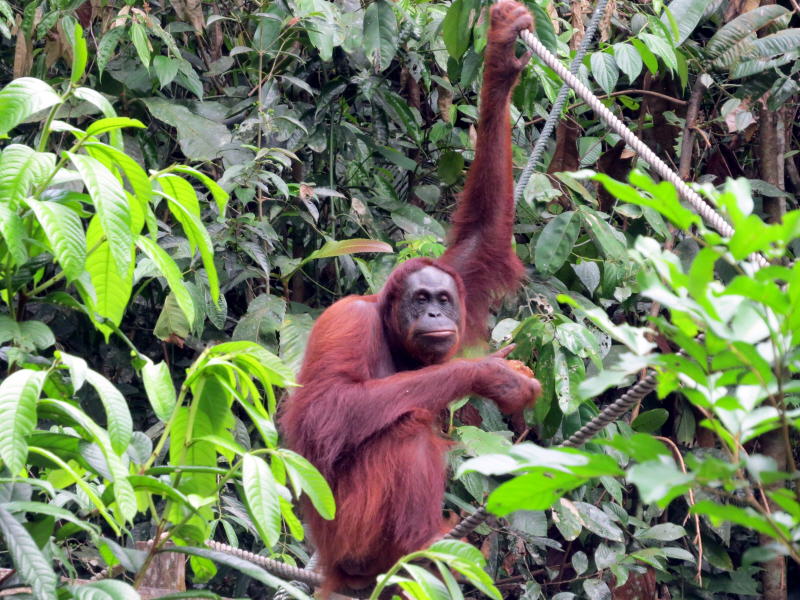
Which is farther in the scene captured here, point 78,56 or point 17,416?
point 78,56

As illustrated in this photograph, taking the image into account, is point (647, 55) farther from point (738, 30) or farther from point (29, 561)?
point (29, 561)

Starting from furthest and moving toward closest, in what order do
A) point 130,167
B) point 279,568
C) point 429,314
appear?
point 429,314 → point 279,568 → point 130,167

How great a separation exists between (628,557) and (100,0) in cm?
330

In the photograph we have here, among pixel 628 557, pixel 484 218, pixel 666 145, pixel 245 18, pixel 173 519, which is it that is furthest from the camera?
pixel 666 145

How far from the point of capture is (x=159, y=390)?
1995 millimetres

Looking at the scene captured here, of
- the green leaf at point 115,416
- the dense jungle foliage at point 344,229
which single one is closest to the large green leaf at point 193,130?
the dense jungle foliage at point 344,229

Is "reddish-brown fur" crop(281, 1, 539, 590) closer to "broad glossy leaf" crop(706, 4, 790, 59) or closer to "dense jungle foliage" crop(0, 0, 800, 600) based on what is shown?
"dense jungle foliage" crop(0, 0, 800, 600)

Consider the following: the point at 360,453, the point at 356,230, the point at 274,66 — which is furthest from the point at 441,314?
the point at 274,66

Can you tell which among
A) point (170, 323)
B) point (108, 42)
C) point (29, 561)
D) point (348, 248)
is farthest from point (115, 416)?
point (108, 42)

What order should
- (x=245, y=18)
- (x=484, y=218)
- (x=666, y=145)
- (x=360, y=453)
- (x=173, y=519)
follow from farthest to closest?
(x=666, y=145)
(x=245, y=18)
(x=484, y=218)
(x=360, y=453)
(x=173, y=519)

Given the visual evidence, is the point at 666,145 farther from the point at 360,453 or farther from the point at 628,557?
the point at 360,453

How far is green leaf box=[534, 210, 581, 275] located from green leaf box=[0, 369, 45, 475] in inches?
100

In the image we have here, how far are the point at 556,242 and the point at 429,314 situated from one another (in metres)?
0.77

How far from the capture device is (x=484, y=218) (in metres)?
3.93
